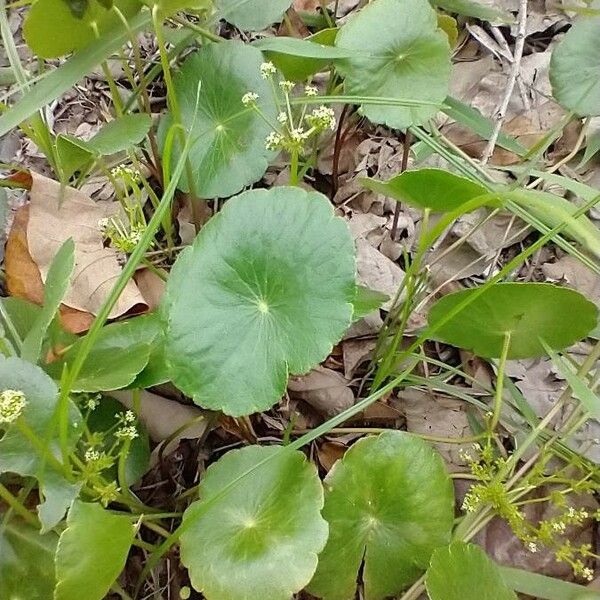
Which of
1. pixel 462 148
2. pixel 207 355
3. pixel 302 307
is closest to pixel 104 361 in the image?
pixel 207 355

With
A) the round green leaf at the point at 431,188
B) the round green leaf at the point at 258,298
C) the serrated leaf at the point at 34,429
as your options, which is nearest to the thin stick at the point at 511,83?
the round green leaf at the point at 431,188

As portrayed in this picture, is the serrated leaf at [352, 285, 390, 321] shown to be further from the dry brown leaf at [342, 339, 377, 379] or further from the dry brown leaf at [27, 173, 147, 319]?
the dry brown leaf at [27, 173, 147, 319]

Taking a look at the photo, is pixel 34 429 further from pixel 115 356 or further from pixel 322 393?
pixel 322 393

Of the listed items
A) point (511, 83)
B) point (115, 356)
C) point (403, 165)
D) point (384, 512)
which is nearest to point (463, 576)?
point (384, 512)

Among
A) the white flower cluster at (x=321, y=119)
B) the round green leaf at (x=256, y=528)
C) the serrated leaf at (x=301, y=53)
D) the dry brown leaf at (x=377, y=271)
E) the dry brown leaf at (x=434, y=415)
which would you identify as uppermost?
the white flower cluster at (x=321, y=119)

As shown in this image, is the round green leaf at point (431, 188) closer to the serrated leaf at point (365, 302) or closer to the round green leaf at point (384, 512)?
the serrated leaf at point (365, 302)

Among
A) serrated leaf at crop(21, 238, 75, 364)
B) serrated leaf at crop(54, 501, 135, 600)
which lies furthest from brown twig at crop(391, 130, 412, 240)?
serrated leaf at crop(54, 501, 135, 600)

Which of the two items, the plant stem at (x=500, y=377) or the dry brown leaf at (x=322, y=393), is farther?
the dry brown leaf at (x=322, y=393)
